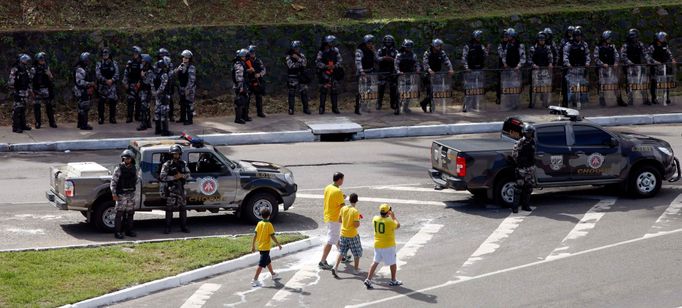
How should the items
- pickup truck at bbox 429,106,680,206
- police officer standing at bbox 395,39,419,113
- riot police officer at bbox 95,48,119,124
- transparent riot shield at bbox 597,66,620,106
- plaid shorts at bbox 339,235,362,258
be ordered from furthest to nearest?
→ 1. transparent riot shield at bbox 597,66,620,106
2. police officer standing at bbox 395,39,419,113
3. riot police officer at bbox 95,48,119,124
4. pickup truck at bbox 429,106,680,206
5. plaid shorts at bbox 339,235,362,258

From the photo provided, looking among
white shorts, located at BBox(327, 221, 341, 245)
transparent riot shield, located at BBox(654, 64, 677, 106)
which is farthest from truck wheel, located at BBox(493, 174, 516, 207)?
transparent riot shield, located at BBox(654, 64, 677, 106)

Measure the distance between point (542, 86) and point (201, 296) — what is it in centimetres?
1805

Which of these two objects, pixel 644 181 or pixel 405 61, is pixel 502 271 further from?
pixel 405 61

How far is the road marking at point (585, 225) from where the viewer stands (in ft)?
63.0

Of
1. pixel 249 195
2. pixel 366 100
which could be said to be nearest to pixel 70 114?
pixel 366 100

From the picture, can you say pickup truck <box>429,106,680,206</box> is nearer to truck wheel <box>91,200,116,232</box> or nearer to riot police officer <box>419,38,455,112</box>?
truck wheel <box>91,200,116,232</box>

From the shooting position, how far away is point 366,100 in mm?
31875

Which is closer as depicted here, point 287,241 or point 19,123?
point 287,241

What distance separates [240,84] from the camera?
2980 cm

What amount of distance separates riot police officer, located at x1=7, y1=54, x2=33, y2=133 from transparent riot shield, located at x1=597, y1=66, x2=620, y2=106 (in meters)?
14.9

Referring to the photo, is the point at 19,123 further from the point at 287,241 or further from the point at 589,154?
the point at 589,154

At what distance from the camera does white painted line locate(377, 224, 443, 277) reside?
18.3m

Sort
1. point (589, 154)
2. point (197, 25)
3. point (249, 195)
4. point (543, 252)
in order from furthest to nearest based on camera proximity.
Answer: point (197, 25)
point (589, 154)
point (249, 195)
point (543, 252)

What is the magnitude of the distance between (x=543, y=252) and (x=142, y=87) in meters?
12.9
